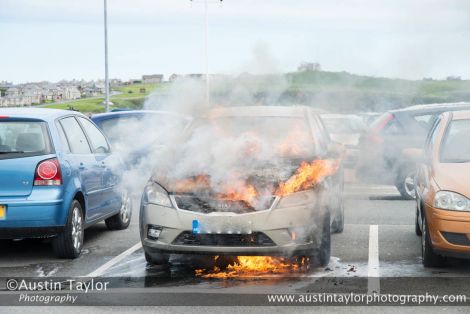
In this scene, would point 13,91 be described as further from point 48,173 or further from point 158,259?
point 158,259

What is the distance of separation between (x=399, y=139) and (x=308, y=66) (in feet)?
7.33

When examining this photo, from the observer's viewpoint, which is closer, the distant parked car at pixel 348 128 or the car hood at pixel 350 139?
the distant parked car at pixel 348 128

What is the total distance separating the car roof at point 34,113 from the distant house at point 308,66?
527cm

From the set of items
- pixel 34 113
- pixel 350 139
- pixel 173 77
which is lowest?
pixel 350 139

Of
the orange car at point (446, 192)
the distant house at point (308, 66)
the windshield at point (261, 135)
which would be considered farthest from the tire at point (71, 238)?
the distant house at point (308, 66)

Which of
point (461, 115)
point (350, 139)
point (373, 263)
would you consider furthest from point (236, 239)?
point (350, 139)

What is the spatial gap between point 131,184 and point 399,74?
5.05 m

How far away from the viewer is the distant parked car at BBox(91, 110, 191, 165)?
15547mm

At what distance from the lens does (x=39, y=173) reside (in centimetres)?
866

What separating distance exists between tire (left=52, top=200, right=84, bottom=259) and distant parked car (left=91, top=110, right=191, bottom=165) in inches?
247

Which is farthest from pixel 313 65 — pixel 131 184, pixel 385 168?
pixel 131 184

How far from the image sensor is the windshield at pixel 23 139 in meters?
8.80

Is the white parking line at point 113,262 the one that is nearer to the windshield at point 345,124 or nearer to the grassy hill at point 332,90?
the grassy hill at point 332,90

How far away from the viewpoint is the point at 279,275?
782 cm
